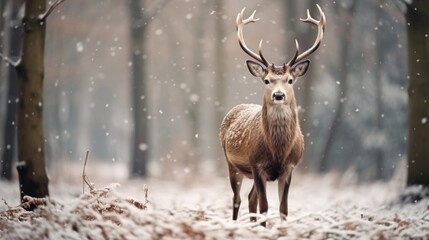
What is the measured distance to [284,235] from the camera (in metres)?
6.46

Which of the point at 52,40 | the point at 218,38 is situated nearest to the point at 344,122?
the point at 218,38

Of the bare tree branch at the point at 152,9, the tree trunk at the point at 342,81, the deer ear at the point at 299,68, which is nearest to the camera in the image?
→ the deer ear at the point at 299,68

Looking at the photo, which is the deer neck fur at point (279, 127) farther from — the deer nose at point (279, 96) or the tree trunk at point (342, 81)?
→ the tree trunk at point (342, 81)

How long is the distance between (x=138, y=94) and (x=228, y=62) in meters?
6.71

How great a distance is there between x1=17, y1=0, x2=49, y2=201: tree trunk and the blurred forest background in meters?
6.32

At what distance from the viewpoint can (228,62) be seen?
83.7 ft

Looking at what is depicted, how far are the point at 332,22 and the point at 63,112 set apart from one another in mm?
18861

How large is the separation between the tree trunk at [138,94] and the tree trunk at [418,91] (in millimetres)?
9361

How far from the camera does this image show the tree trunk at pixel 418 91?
34.7 feet

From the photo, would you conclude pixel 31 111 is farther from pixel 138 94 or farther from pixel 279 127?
pixel 138 94

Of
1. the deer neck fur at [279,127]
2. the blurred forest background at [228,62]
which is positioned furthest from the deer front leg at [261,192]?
the blurred forest background at [228,62]

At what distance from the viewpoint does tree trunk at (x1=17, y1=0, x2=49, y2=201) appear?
872 centimetres

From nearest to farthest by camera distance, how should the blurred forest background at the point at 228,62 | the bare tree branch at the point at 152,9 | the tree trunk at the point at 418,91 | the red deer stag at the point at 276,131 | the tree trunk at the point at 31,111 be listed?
the red deer stag at the point at 276,131 < the tree trunk at the point at 31,111 < the tree trunk at the point at 418,91 < the bare tree branch at the point at 152,9 < the blurred forest background at the point at 228,62

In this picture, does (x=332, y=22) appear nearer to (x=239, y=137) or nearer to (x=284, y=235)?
(x=239, y=137)
